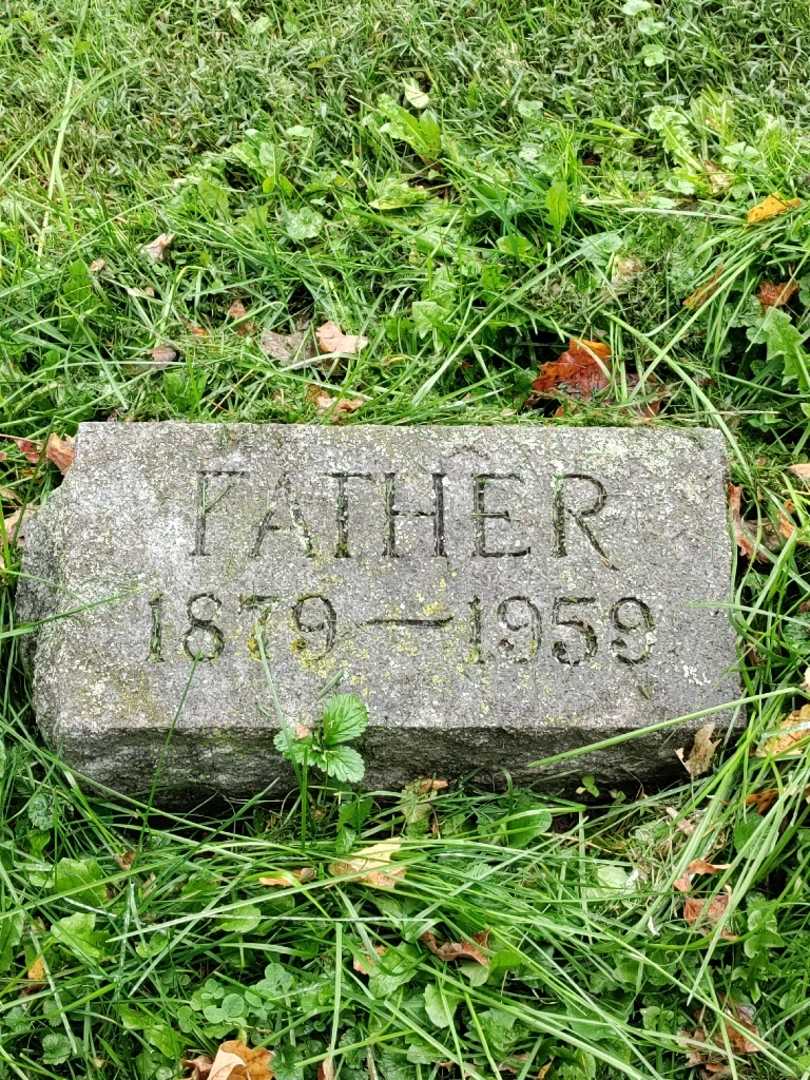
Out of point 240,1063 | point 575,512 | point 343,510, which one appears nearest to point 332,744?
point 343,510

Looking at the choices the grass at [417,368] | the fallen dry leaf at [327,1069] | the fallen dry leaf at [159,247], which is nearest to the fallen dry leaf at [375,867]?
the grass at [417,368]

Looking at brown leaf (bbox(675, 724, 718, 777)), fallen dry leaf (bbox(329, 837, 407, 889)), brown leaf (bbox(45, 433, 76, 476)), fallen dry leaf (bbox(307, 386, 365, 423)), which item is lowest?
fallen dry leaf (bbox(329, 837, 407, 889))

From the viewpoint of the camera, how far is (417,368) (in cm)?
322

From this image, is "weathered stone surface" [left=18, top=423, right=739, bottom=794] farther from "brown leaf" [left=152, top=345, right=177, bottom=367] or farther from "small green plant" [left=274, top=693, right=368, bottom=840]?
"brown leaf" [left=152, top=345, right=177, bottom=367]

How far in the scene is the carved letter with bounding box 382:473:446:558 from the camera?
8.72ft

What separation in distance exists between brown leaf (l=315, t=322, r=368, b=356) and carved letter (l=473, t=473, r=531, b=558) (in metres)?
0.74

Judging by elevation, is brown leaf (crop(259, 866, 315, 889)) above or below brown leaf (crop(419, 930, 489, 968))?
above

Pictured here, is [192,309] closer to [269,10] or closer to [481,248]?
[481,248]

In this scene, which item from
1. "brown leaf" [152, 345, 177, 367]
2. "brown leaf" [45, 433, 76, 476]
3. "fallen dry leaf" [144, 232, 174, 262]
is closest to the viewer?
"brown leaf" [45, 433, 76, 476]

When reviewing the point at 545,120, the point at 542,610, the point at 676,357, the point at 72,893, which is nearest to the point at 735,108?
the point at 545,120

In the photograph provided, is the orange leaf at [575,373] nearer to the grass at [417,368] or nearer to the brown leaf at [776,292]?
the grass at [417,368]

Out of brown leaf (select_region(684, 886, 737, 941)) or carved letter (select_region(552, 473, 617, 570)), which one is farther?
carved letter (select_region(552, 473, 617, 570))

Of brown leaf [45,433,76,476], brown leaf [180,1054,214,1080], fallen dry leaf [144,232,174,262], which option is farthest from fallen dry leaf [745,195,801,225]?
brown leaf [180,1054,214,1080]

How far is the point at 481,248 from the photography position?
11.2 feet
